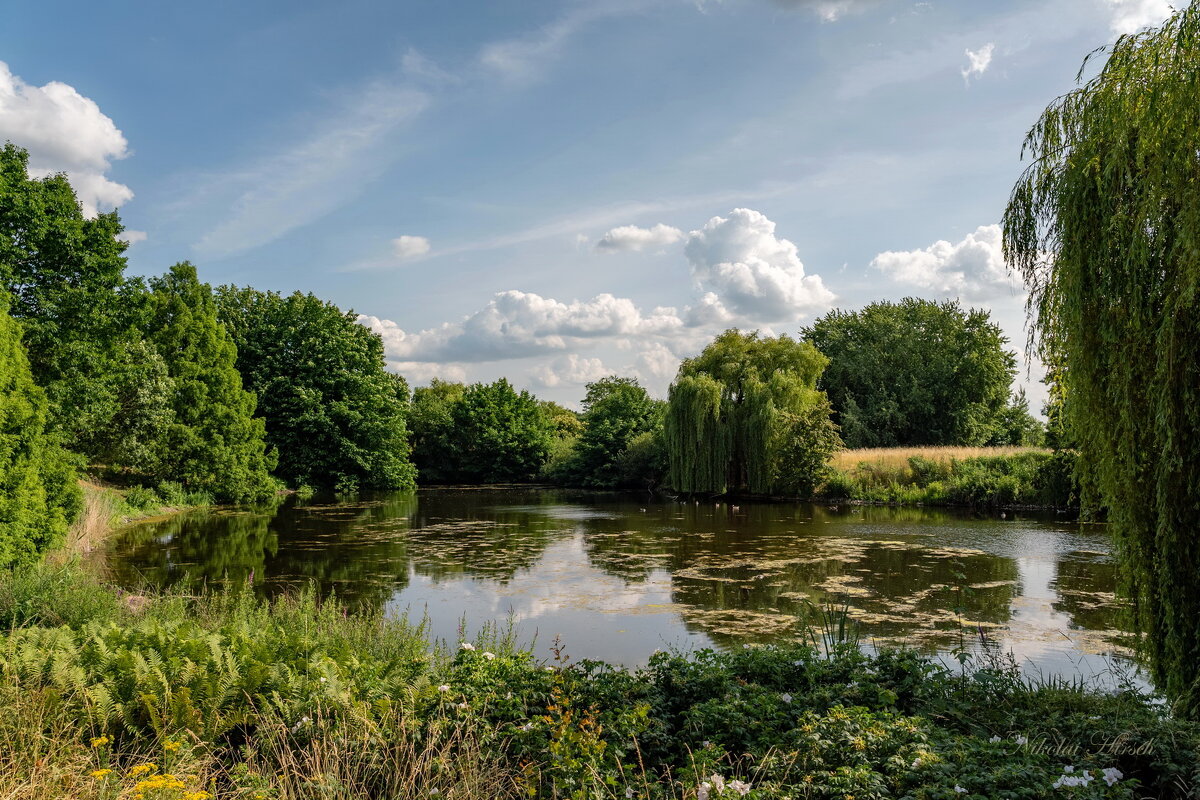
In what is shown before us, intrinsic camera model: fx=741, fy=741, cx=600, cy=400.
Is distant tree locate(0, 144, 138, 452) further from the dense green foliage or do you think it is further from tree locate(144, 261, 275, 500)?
the dense green foliage

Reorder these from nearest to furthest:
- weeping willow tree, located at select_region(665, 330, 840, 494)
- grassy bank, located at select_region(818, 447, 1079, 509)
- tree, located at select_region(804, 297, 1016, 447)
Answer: grassy bank, located at select_region(818, 447, 1079, 509) < weeping willow tree, located at select_region(665, 330, 840, 494) < tree, located at select_region(804, 297, 1016, 447)

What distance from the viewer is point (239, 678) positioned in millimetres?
4043

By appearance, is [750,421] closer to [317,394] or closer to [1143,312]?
[317,394]

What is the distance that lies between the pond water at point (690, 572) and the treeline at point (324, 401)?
133 inches

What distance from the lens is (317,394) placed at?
34500 mm

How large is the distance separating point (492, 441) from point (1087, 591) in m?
39.4

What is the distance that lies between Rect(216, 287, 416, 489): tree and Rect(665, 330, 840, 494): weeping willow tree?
14.1 m

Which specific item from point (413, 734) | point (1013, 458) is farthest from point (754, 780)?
point (1013, 458)

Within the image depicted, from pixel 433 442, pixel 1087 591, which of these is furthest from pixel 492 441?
pixel 1087 591

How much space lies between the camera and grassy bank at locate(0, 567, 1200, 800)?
3.04m

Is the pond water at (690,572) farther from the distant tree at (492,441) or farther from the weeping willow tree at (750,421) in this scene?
the distant tree at (492,441)

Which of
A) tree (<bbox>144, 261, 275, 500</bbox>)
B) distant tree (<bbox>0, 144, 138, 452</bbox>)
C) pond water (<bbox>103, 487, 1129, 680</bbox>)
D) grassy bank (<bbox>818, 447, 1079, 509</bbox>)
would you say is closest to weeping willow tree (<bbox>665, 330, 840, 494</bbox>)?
grassy bank (<bbox>818, 447, 1079, 509</bbox>)

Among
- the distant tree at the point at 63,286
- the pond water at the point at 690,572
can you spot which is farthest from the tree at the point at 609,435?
the distant tree at the point at 63,286

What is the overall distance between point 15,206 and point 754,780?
19.6m
